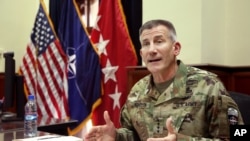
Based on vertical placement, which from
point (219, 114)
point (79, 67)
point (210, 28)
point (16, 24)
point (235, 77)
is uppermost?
point (16, 24)

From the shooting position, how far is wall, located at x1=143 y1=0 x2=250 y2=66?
306cm

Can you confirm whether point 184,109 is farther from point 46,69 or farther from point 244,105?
point 46,69

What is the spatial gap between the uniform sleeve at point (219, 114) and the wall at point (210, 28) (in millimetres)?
1313

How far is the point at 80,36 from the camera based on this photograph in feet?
12.9

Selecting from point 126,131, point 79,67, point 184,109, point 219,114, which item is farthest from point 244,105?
point 79,67

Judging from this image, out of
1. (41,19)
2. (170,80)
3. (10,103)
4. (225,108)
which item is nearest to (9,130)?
(10,103)

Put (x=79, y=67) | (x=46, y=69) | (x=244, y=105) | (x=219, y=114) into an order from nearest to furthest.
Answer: (x=219, y=114), (x=244, y=105), (x=79, y=67), (x=46, y=69)

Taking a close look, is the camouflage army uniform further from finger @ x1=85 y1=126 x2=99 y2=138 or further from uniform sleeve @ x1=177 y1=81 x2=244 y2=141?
finger @ x1=85 y1=126 x2=99 y2=138

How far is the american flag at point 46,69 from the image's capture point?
415 centimetres

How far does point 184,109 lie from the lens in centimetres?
180

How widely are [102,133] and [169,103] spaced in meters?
0.37

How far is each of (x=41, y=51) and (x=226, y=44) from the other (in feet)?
7.22

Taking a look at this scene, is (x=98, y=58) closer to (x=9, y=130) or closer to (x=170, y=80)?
(x=9, y=130)

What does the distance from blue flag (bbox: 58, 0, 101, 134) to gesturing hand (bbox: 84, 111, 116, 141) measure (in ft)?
6.13
